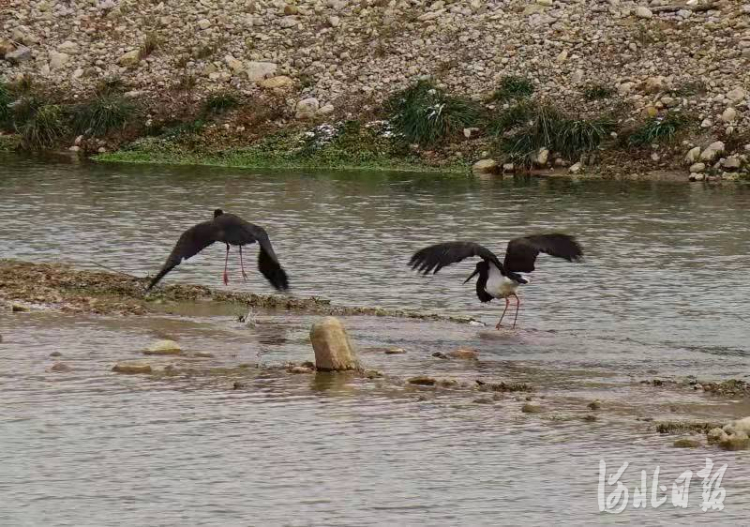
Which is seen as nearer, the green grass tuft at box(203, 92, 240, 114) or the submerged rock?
the submerged rock

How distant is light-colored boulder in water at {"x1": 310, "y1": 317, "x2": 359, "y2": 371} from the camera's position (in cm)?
1059

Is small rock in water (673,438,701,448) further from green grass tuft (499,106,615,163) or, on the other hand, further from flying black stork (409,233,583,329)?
green grass tuft (499,106,615,163)

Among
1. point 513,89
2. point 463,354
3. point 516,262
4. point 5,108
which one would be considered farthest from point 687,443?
point 5,108

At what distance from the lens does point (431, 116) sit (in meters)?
23.0

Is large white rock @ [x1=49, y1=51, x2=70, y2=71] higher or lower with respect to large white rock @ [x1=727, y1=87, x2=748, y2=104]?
higher

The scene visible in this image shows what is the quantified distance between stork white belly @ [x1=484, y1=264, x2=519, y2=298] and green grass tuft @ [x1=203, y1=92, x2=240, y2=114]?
40.6ft

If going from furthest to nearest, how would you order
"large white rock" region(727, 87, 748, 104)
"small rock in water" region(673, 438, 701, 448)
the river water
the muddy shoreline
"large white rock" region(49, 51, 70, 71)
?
"large white rock" region(49, 51, 70, 71)
"large white rock" region(727, 87, 748, 104)
the muddy shoreline
"small rock in water" region(673, 438, 701, 448)
the river water

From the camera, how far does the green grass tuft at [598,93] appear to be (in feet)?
75.0

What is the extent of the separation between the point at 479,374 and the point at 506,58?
45.6 ft

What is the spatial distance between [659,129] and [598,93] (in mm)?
1434

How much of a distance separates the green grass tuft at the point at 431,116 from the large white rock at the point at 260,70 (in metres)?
2.46

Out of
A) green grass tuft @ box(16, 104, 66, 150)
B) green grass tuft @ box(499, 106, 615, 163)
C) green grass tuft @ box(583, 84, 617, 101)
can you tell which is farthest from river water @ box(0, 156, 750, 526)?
green grass tuft @ box(16, 104, 66, 150)

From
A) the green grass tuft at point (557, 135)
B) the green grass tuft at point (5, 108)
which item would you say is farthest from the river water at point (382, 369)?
the green grass tuft at point (5, 108)

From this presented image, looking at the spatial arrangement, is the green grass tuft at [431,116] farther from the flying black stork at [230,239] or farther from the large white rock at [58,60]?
the flying black stork at [230,239]
